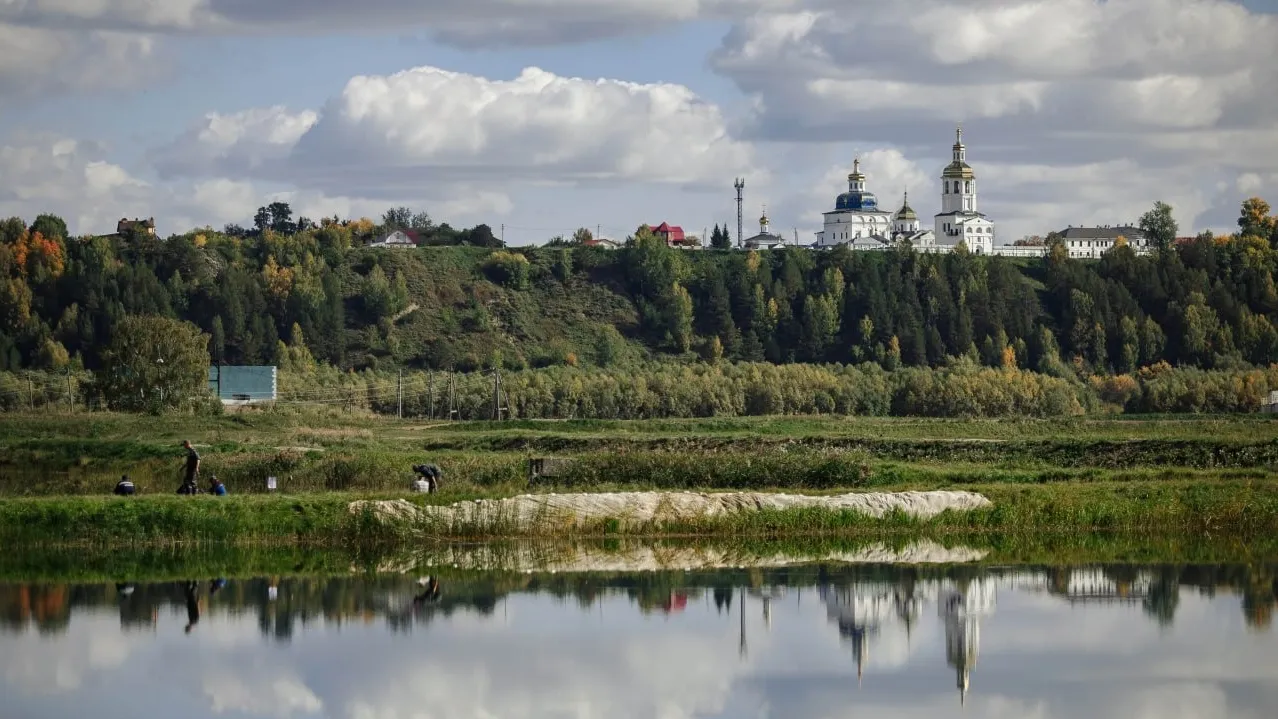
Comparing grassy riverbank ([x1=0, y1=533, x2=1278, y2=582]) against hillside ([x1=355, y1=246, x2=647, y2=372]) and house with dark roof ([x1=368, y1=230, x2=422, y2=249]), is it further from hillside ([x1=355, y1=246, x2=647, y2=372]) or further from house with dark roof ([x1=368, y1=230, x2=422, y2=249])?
house with dark roof ([x1=368, y1=230, x2=422, y2=249])

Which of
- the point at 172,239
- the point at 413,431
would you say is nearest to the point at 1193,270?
the point at 172,239

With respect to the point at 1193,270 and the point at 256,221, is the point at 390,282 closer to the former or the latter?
the point at 256,221

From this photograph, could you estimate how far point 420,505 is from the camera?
113ft

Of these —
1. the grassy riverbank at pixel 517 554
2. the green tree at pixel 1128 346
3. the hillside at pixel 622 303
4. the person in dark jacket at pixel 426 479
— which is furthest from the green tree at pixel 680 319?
the grassy riverbank at pixel 517 554

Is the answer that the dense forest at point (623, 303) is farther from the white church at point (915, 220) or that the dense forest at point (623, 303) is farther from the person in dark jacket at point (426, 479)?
the person in dark jacket at point (426, 479)

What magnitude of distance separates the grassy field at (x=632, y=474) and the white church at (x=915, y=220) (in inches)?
4276

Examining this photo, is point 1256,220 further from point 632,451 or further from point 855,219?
point 632,451

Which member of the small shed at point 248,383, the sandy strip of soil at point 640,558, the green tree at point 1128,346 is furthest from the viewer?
the green tree at point 1128,346

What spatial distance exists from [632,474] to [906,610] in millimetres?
13450

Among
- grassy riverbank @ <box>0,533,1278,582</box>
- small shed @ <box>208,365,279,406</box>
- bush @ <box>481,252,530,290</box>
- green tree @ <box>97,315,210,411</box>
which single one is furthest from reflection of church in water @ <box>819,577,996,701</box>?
bush @ <box>481,252,530,290</box>

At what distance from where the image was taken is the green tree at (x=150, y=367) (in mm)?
76562

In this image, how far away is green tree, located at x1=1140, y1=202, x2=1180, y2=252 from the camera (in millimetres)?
172000

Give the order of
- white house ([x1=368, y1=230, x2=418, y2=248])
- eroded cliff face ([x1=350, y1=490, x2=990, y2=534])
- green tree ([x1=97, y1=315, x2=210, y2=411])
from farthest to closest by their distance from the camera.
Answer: white house ([x1=368, y1=230, x2=418, y2=248])
green tree ([x1=97, y1=315, x2=210, y2=411])
eroded cliff face ([x1=350, y1=490, x2=990, y2=534])

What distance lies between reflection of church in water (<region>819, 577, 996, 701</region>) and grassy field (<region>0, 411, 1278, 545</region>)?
631 centimetres
